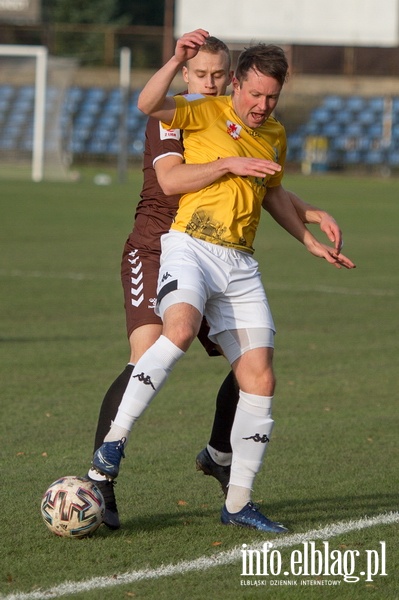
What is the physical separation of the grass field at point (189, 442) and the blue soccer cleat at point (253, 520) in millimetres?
45

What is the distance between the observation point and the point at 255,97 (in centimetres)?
491

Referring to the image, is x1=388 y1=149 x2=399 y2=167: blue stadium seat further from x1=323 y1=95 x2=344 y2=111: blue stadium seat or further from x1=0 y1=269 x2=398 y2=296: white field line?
x1=0 y1=269 x2=398 y2=296: white field line

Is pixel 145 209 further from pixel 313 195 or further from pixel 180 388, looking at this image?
pixel 313 195

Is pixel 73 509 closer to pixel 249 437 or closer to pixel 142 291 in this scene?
pixel 249 437

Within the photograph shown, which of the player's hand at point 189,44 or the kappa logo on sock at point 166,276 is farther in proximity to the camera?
the kappa logo on sock at point 166,276

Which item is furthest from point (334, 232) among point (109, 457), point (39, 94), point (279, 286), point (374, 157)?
point (374, 157)

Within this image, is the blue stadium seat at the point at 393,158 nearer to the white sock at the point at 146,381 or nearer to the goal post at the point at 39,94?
the goal post at the point at 39,94

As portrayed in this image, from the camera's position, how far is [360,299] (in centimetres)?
1341

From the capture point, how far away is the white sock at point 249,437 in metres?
4.98

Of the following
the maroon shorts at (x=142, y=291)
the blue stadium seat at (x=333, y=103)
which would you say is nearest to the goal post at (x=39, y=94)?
the blue stadium seat at (x=333, y=103)

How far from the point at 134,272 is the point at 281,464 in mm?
1533

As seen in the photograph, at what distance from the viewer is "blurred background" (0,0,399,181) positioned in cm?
3481

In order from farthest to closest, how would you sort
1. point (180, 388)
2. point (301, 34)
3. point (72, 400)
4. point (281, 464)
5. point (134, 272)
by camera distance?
1. point (301, 34)
2. point (180, 388)
3. point (72, 400)
4. point (281, 464)
5. point (134, 272)

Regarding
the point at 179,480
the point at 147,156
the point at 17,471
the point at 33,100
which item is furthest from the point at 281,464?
the point at 33,100
